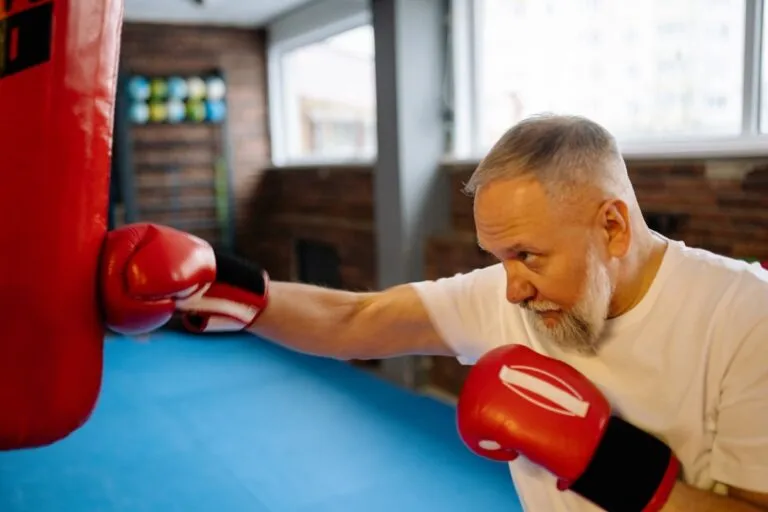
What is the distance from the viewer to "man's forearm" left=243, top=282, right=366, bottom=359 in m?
1.57

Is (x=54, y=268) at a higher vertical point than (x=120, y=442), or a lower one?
higher

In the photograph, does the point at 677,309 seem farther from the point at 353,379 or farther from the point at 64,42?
the point at 353,379

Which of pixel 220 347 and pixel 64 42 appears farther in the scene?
pixel 220 347

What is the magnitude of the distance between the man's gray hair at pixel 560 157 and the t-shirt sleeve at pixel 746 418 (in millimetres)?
313

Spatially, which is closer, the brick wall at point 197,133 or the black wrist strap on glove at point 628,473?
Answer: the black wrist strap on glove at point 628,473

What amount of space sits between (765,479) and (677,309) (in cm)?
28

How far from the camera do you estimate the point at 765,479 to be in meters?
1.13

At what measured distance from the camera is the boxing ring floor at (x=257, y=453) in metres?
3.05

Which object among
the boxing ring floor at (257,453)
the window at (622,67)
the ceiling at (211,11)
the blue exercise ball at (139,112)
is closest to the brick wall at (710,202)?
the window at (622,67)

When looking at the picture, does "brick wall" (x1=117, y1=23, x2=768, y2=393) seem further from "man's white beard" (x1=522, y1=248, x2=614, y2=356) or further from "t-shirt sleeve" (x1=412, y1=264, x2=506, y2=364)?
"man's white beard" (x1=522, y1=248, x2=614, y2=356)

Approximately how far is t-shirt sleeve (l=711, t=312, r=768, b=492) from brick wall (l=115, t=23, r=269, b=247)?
5844 mm

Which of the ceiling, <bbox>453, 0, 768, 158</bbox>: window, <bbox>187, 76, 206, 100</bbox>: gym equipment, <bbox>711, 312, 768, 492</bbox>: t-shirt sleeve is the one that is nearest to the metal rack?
<bbox>187, 76, 206, 100</bbox>: gym equipment

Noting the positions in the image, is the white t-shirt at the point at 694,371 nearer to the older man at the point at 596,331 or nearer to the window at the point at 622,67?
the older man at the point at 596,331

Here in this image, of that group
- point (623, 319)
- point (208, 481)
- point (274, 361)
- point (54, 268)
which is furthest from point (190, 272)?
point (274, 361)
